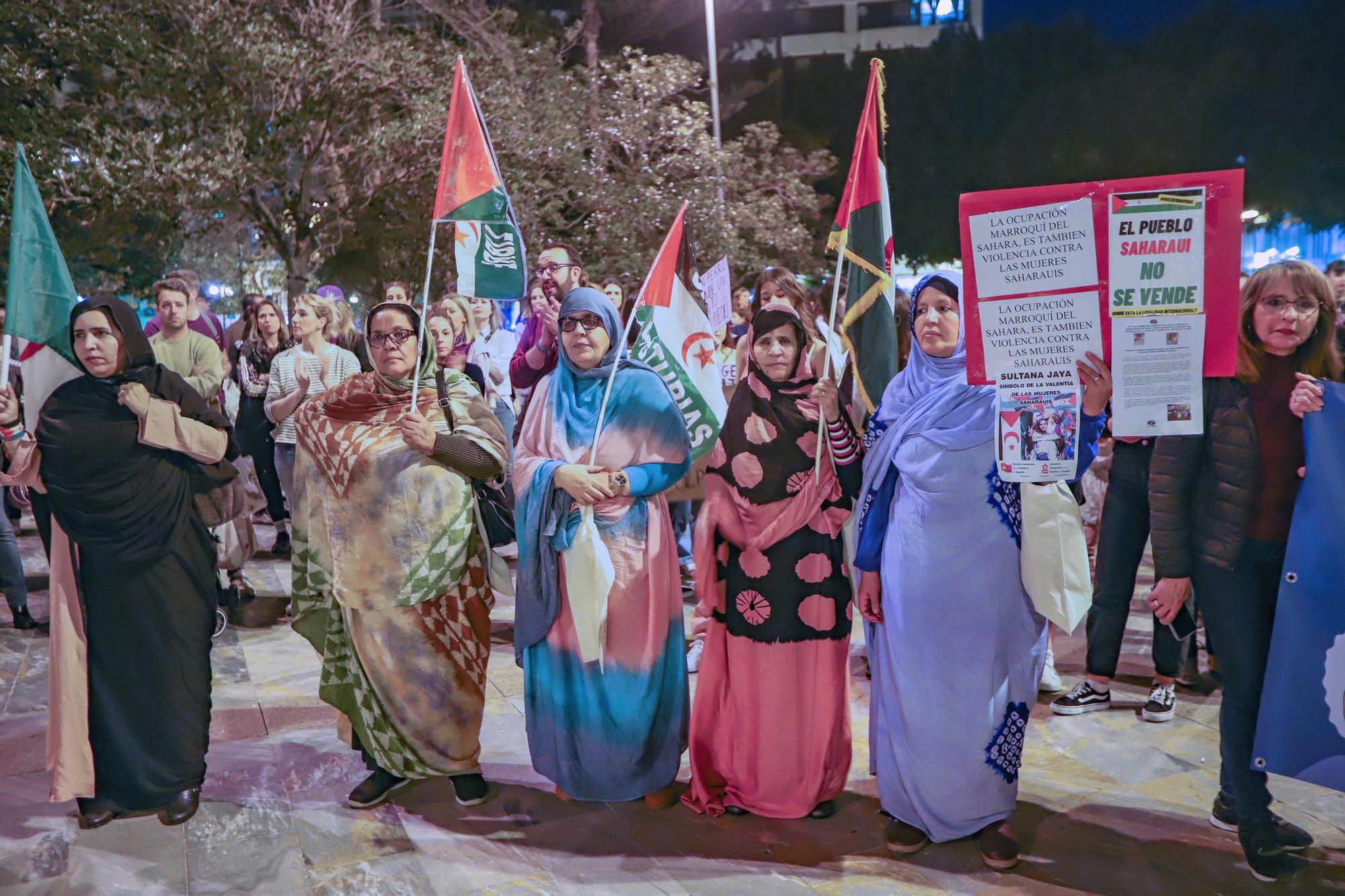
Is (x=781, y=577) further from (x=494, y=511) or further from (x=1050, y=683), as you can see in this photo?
(x=1050, y=683)

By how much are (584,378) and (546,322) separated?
150 centimetres

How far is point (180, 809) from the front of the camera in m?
3.67

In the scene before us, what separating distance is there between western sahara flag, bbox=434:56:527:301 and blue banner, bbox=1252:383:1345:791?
2646 millimetres

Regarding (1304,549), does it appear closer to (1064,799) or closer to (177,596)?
(1064,799)

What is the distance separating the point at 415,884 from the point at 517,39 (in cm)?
1392

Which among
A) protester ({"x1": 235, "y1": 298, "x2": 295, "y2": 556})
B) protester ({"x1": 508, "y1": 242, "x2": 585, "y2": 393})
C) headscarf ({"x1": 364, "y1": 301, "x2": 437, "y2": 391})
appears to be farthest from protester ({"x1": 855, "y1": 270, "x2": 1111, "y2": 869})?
protester ({"x1": 235, "y1": 298, "x2": 295, "y2": 556})

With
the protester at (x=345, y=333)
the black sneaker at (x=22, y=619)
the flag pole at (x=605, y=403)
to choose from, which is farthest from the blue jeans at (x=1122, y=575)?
the black sneaker at (x=22, y=619)

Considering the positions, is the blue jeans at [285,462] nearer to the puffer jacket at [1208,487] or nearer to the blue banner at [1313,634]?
the puffer jacket at [1208,487]

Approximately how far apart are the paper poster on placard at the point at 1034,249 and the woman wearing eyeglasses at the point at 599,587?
1222 mm

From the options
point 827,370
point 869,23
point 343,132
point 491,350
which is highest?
point 869,23

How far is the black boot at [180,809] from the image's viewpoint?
364 cm

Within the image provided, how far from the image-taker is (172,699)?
3.64 metres

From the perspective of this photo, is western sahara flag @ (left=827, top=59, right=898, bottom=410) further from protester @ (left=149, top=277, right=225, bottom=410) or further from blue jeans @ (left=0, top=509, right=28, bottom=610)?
blue jeans @ (left=0, top=509, right=28, bottom=610)

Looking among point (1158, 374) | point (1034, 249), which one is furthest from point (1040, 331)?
point (1158, 374)
